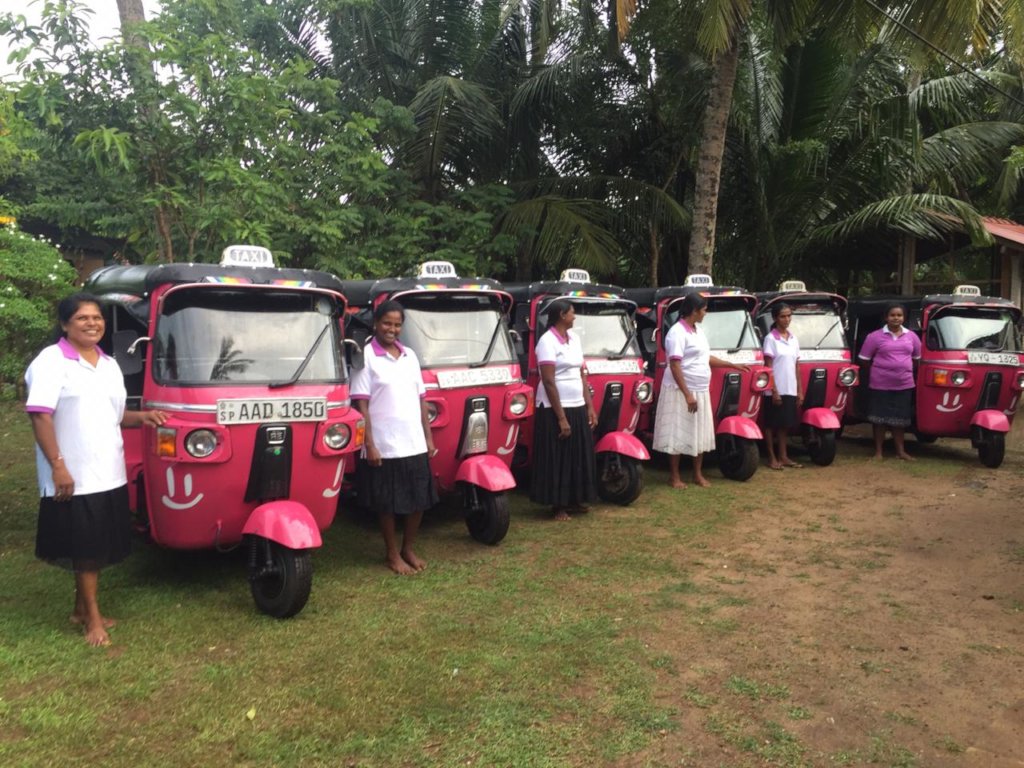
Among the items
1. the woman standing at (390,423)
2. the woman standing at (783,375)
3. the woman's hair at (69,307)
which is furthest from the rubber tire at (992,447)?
the woman's hair at (69,307)

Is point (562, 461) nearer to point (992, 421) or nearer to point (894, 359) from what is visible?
point (894, 359)

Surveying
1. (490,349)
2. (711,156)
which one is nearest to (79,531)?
(490,349)

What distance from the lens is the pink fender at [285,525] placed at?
444 centimetres

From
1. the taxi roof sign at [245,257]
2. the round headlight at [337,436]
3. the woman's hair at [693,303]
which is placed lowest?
the round headlight at [337,436]

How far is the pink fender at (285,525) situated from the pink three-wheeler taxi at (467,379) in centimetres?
144

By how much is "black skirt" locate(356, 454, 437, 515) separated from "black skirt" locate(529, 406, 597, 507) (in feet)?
5.29

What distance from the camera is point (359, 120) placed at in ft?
31.8

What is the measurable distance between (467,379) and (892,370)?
18.1ft

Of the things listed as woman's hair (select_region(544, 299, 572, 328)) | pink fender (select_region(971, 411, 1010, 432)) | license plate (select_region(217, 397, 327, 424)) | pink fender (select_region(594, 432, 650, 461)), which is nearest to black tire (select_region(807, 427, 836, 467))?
pink fender (select_region(971, 411, 1010, 432))

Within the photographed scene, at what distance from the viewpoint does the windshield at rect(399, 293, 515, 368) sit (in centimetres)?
619

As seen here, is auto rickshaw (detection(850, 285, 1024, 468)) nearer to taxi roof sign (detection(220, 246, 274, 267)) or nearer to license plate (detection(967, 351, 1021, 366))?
license plate (detection(967, 351, 1021, 366))

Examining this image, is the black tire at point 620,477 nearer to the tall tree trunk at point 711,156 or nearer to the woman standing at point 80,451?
the woman standing at point 80,451

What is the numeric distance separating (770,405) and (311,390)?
5.71 m

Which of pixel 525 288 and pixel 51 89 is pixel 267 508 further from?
pixel 51 89
